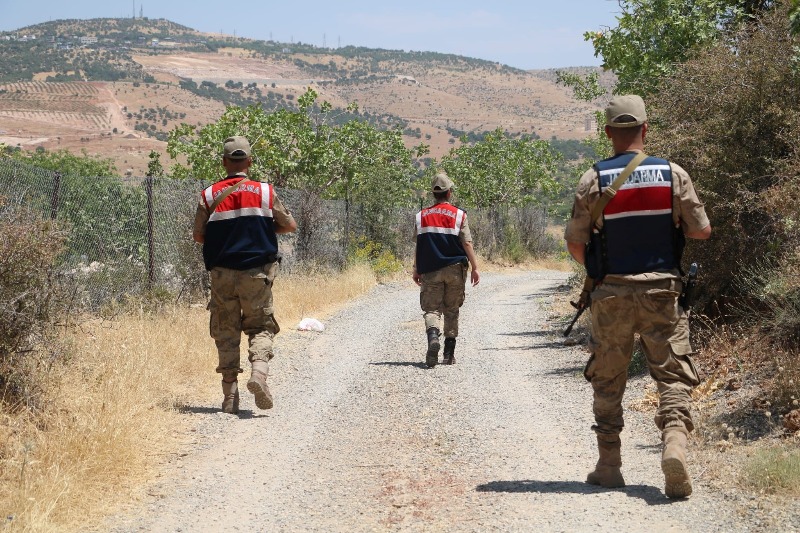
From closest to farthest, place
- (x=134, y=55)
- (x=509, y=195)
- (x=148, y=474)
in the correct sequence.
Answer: (x=148, y=474)
(x=509, y=195)
(x=134, y=55)

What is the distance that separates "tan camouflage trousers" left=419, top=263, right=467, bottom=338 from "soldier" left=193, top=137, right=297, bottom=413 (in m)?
3.30

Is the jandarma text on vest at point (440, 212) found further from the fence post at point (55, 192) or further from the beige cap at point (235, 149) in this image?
the fence post at point (55, 192)

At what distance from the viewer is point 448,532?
5.30 metres

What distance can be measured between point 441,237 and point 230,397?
12.3 ft

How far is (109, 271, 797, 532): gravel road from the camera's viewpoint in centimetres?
557

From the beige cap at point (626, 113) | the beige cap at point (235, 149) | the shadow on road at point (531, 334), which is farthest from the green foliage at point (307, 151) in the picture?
the beige cap at point (626, 113)

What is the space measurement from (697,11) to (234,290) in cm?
949

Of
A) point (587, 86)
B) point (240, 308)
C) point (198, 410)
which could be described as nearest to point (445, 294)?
point (240, 308)

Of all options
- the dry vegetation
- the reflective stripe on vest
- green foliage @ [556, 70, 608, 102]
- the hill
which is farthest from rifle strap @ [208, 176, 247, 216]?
the hill

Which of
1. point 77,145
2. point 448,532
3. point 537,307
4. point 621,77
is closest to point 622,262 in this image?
point 448,532

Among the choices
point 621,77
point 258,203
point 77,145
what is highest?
point 621,77

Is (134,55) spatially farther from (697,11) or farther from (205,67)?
(697,11)

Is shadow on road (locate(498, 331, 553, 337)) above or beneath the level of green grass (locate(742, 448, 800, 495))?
beneath

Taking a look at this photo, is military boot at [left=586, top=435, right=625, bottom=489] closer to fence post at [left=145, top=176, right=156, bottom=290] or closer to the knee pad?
the knee pad
